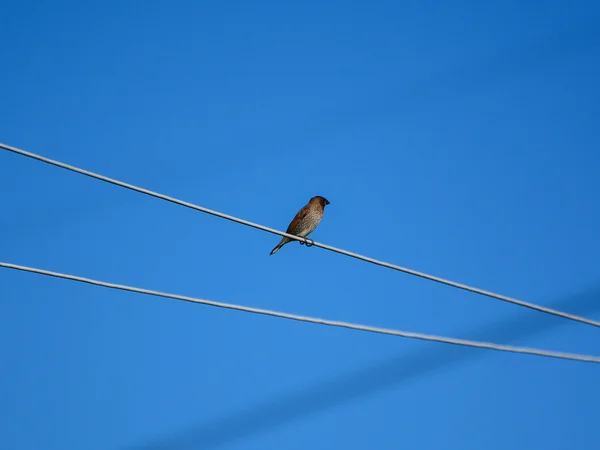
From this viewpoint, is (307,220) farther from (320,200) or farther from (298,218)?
(320,200)

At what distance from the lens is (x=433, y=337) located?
7.97m

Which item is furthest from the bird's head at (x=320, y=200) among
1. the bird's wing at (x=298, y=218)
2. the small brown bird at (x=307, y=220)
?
the bird's wing at (x=298, y=218)

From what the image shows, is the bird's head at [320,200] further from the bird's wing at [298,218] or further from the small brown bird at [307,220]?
the bird's wing at [298,218]

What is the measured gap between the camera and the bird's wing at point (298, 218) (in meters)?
16.3

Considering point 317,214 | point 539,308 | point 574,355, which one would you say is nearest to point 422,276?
point 539,308

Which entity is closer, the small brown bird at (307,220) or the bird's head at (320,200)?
the small brown bird at (307,220)

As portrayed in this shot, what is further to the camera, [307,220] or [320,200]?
[320,200]

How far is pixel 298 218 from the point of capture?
16.3 m

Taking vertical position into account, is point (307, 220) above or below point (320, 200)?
below

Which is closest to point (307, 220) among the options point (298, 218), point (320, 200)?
point (298, 218)

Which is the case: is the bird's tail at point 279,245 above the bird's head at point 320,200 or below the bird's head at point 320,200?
below

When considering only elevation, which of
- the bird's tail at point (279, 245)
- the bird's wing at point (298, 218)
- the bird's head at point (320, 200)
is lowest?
the bird's tail at point (279, 245)

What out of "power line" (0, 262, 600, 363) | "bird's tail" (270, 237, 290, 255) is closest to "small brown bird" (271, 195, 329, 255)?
"bird's tail" (270, 237, 290, 255)

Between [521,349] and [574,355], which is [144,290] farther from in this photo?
[574,355]
